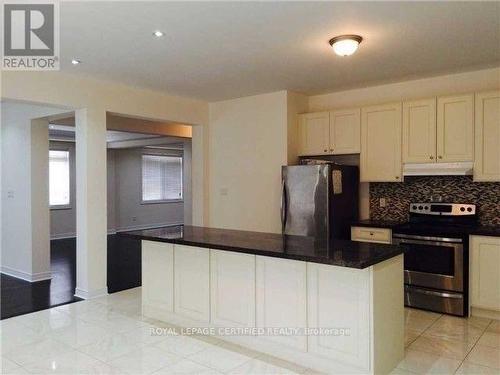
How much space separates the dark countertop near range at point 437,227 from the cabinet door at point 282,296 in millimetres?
1862

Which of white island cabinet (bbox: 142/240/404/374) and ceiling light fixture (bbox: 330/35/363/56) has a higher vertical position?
ceiling light fixture (bbox: 330/35/363/56)

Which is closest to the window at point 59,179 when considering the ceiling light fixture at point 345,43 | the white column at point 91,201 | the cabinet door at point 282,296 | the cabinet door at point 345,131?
the white column at point 91,201

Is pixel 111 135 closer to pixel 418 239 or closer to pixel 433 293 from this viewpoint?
pixel 418 239

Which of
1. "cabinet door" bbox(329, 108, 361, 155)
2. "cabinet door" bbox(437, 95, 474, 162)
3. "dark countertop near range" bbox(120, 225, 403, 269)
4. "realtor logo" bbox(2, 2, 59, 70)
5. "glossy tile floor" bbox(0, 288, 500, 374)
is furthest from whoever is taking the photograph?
Result: "cabinet door" bbox(329, 108, 361, 155)

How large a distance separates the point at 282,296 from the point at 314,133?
269 cm

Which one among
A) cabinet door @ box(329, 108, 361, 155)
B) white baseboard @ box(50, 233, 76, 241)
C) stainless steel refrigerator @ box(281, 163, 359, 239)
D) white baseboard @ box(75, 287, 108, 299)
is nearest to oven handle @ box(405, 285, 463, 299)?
stainless steel refrigerator @ box(281, 163, 359, 239)

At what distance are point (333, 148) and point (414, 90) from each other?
114cm

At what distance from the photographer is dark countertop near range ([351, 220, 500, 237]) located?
3.68m

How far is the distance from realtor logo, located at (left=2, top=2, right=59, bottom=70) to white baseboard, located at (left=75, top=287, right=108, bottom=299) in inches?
97.0

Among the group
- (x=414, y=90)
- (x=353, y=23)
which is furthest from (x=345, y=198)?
(x=353, y=23)

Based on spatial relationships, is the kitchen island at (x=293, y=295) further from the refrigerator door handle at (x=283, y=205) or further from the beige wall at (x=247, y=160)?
the beige wall at (x=247, y=160)

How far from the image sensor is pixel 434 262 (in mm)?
3912

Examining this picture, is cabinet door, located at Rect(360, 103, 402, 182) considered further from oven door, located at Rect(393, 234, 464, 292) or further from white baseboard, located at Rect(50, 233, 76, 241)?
white baseboard, located at Rect(50, 233, 76, 241)

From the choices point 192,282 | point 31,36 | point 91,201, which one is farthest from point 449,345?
point 31,36
